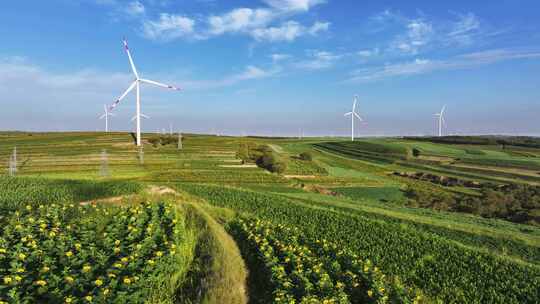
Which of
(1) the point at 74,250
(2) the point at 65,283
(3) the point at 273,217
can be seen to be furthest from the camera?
(3) the point at 273,217

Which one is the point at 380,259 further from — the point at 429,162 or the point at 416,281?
the point at 429,162

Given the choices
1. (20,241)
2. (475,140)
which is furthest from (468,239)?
(475,140)

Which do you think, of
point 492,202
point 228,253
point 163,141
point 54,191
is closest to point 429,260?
point 228,253

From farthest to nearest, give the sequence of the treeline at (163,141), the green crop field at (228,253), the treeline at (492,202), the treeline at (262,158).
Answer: the treeline at (163,141)
the treeline at (262,158)
the treeline at (492,202)
the green crop field at (228,253)

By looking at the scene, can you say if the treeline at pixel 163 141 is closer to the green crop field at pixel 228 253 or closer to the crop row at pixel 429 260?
the green crop field at pixel 228 253

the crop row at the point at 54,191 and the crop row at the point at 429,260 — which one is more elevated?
the crop row at the point at 54,191

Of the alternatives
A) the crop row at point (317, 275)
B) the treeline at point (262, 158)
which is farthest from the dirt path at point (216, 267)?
the treeline at point (262, 158)
